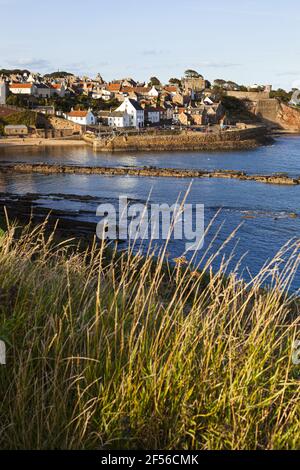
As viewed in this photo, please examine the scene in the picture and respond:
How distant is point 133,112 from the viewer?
283ft

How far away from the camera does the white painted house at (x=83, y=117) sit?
269ft

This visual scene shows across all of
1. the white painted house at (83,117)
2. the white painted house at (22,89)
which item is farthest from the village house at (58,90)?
the white painted house at (83,117)

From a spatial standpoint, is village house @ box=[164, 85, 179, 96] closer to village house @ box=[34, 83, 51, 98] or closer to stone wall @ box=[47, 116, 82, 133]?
village house @ box=[34, 83, 51, 98]

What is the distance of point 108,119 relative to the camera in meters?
84.2

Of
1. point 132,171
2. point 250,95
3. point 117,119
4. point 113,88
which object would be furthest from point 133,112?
point 250,95

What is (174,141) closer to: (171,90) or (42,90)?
(42,90)

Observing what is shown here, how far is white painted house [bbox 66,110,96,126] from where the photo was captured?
269ft

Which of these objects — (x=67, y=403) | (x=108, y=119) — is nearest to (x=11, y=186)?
(x=67, y=403)

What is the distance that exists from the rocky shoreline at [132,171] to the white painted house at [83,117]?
3277 centimetres

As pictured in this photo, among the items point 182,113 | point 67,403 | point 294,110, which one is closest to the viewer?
point 67,403

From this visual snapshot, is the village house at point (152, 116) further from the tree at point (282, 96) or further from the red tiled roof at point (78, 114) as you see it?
the tree at point (282, 96)

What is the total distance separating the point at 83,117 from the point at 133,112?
8.57 m
